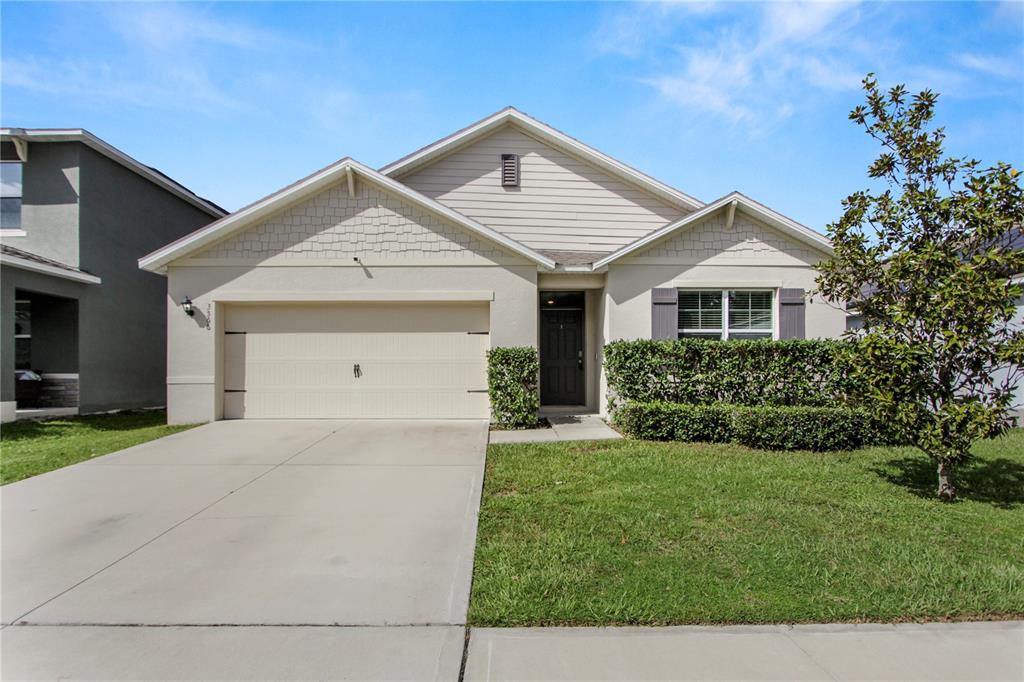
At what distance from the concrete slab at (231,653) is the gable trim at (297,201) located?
7.27 meters

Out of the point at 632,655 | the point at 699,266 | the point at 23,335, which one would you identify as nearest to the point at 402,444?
the point at 632,655

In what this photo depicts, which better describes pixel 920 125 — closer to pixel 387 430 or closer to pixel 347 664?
pixel 347 664

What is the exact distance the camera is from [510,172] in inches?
445

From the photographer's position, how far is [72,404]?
428 inches

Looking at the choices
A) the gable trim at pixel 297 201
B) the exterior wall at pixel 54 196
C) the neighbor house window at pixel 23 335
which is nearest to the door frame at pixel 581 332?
the gable trim at pixel 297 201

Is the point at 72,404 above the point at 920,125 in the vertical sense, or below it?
below

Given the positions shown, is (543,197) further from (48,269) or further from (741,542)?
(48,269)

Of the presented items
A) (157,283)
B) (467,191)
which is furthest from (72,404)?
(467,191)

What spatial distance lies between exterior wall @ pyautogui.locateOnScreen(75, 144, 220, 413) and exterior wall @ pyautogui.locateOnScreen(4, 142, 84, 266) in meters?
0.13

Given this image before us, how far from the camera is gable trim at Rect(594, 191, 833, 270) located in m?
9.20

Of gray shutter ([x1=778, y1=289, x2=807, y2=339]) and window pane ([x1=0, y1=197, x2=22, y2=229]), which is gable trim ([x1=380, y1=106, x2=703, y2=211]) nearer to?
gray shutter ([x1=778, y1=289, x2=807, y2=339])

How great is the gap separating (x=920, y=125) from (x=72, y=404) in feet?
50.1

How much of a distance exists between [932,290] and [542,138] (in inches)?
331

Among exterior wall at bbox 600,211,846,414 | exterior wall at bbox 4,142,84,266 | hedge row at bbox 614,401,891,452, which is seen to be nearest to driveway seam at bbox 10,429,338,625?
hedge row at bbox 614,401,891,452
